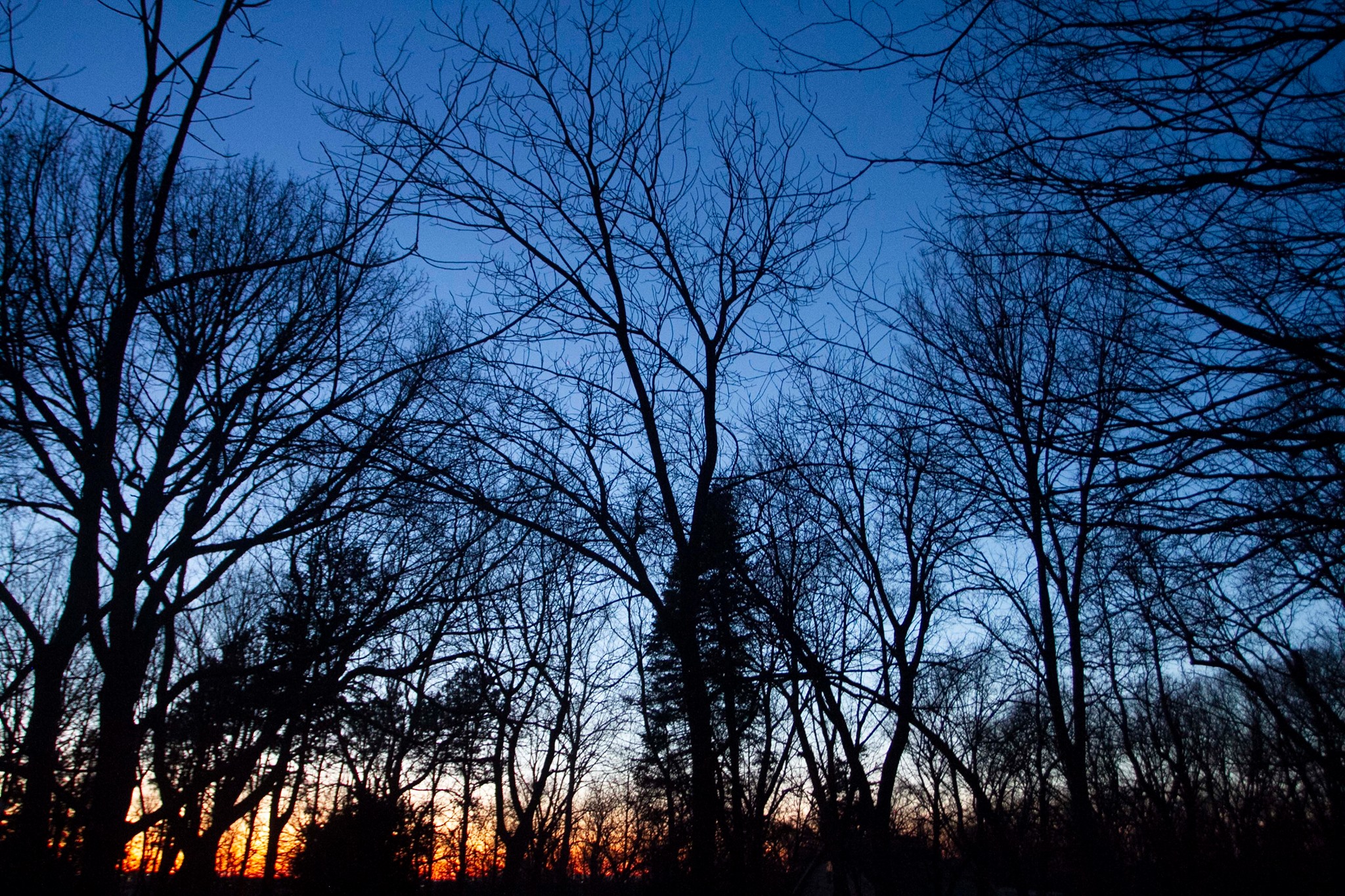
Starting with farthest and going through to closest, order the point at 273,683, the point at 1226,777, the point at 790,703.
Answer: the point at 1226,777
the point at 790,703
the point at 273,683

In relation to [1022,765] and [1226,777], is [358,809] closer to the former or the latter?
[1022,765]

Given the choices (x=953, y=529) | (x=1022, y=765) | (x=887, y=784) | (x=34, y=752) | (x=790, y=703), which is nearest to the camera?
(x=34, y=752)

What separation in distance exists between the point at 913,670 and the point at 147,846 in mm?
8333

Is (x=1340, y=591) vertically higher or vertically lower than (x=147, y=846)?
higher

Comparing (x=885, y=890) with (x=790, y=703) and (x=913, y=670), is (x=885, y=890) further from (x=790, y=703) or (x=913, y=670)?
(x=790, y=703)

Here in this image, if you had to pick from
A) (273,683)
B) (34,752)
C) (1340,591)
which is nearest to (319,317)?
(273,683)

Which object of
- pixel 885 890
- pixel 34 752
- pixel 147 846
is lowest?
pixel 885 890

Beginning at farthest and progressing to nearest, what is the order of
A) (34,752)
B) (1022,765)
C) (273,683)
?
1. (1022,765)
2. (273,683)
3. (34,752)

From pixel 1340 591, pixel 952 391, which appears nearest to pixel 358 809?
pixel 952 391

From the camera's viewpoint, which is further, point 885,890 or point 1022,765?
point 1022,765

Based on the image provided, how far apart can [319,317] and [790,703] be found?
519cm

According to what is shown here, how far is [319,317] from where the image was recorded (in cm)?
589

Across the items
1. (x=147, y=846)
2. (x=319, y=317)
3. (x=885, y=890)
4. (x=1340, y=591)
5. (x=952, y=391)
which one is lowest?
(x=885, y=890)

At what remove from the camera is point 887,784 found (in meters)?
9.66
